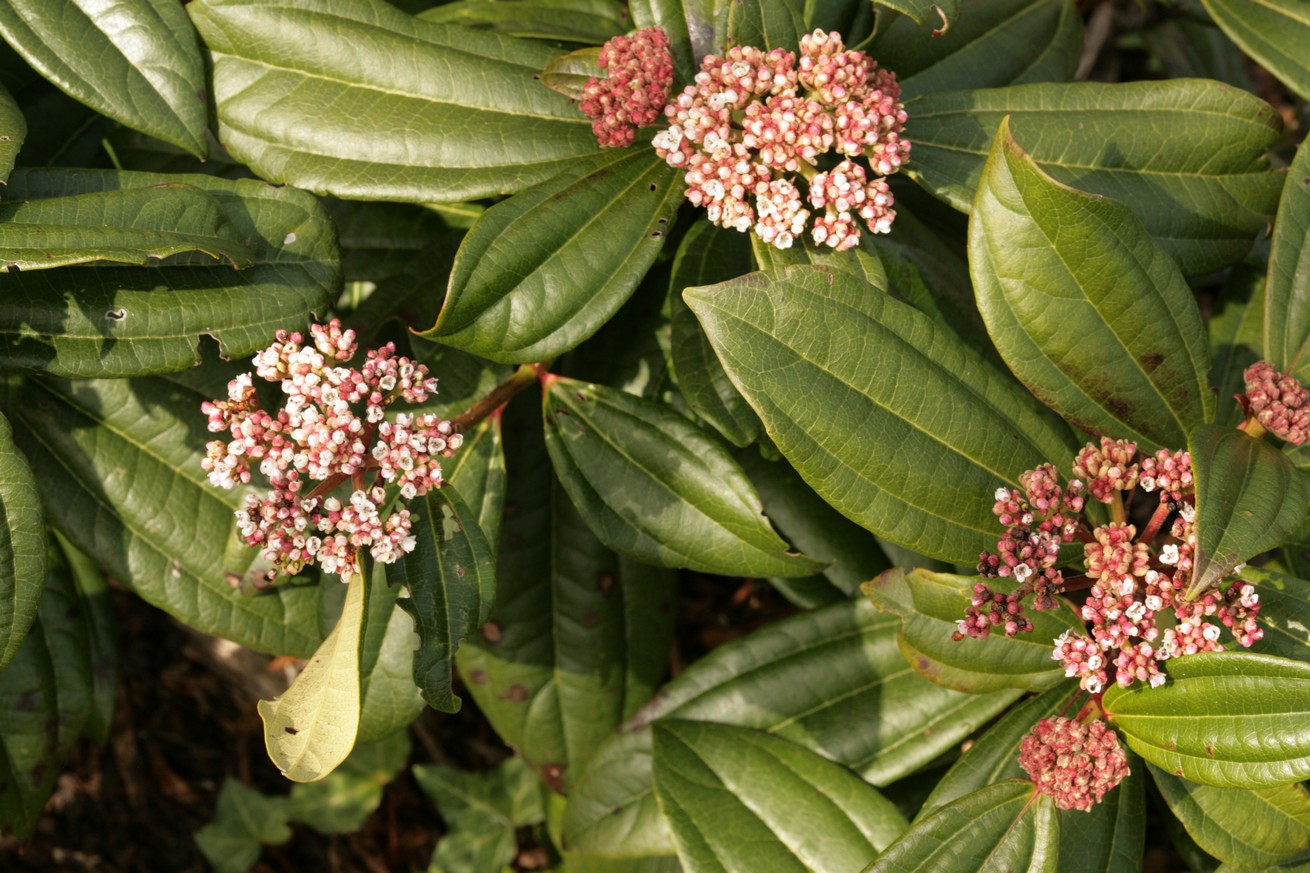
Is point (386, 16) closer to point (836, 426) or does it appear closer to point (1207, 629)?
point (836, 426)

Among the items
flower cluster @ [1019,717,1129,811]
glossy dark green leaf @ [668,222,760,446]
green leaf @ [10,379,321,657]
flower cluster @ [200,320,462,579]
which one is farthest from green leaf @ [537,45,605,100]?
flower cluster @ [1019,717,1129,811]

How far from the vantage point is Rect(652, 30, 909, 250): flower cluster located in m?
1.80

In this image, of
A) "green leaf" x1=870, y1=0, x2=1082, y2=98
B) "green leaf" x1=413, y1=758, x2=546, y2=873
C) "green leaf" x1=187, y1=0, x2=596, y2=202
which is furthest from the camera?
"green leaf" x1=413, y1=758, x2=546, y2=873

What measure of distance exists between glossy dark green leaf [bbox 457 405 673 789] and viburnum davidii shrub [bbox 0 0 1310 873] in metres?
0.01

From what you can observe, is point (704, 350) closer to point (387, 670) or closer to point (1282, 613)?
point (387, 670)

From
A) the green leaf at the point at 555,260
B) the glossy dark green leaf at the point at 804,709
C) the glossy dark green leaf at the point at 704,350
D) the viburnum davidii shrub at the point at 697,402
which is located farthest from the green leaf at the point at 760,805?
the green leaf at the point at 555,260

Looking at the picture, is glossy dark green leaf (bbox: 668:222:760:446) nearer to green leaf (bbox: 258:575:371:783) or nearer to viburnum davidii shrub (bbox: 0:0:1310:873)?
viburnum davidii shrub (bbox: 0:0:1310:873)

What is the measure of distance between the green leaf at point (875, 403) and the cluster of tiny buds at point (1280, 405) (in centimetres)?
35

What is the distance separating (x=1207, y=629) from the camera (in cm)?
169

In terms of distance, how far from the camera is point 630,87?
1.88m

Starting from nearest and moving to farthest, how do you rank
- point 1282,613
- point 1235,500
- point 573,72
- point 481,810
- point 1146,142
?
point 1235,500
point 1282,613
point 573,72
point 1146,142
point 481,810

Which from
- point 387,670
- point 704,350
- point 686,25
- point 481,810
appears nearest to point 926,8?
point 686,25

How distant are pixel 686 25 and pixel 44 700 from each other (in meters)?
2.02

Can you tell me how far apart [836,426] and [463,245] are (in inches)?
27.2
